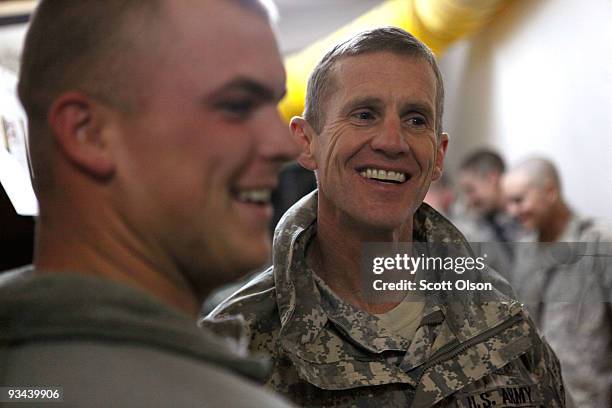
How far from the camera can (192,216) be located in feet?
1.86

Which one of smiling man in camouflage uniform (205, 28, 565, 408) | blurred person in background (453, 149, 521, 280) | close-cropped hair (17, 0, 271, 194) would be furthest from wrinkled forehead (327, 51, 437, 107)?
blurred person in background (453, 149, 521, 280)

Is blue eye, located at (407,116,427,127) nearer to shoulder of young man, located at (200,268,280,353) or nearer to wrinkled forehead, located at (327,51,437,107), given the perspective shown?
wrinkled forehead, located at (327,51,437,107)

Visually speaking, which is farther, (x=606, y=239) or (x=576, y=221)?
(x=576, y=221)

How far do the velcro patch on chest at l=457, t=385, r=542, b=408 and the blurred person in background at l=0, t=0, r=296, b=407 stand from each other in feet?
1.39

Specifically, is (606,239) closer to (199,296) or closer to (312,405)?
(312,405)

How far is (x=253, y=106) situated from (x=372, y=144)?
0.33 m

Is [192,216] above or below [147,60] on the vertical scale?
below

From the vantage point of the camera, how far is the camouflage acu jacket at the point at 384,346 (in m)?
0.91

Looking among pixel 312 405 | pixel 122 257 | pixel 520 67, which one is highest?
pixel 520 67

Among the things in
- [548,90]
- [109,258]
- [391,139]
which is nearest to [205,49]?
[109,258]

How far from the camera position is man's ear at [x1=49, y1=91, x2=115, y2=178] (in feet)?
1.86

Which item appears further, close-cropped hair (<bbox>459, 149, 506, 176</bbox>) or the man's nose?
close-cropped hair (<bbox>459, 149, 506, 176</bbox>)

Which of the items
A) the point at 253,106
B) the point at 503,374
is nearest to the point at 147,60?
the point at 253,106

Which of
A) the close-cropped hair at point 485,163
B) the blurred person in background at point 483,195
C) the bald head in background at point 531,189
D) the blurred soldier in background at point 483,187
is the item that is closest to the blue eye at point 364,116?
the bald head in background at point 531,189
